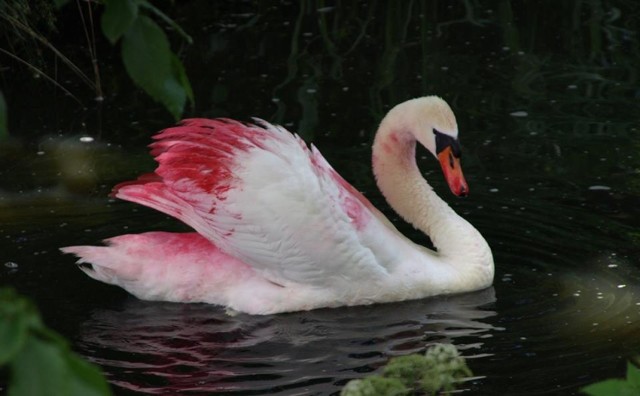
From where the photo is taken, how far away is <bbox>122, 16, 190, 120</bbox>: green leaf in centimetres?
132

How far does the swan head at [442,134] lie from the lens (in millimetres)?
5438

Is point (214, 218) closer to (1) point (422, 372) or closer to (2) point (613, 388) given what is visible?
(1) point (422, 372)

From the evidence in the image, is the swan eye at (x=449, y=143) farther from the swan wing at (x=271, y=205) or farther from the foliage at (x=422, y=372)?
the foliage at (x=422, y=372)

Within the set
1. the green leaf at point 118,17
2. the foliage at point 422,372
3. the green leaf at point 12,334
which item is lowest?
the foliage at point 422,372

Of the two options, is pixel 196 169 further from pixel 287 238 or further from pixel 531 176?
pixel 531 176

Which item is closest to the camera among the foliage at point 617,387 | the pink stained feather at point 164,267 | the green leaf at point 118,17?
the green leaf at point 118,17

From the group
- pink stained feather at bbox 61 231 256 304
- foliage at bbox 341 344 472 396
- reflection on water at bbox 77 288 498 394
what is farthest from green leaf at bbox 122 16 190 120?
pink stained feather at bbox 61 231 256 304

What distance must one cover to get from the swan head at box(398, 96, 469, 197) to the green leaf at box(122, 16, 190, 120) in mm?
4097

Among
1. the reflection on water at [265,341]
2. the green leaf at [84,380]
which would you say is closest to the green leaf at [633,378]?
the green leaf at [84,380]

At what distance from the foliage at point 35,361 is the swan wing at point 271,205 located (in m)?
3.81

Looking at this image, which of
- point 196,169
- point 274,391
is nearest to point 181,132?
point 196,169

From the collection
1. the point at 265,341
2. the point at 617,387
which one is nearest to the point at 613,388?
the point at 617,387

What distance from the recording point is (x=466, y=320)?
5.09 m

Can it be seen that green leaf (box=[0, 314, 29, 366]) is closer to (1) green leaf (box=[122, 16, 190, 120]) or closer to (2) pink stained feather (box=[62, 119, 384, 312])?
(1) green leaf (box=[122, 16, 190, 120])
